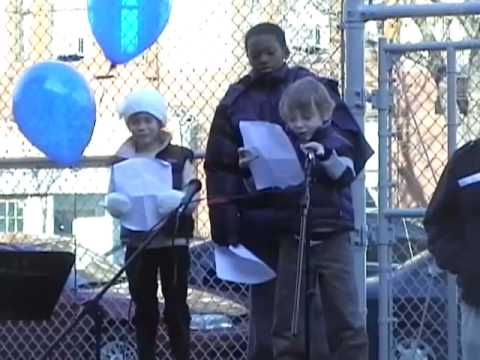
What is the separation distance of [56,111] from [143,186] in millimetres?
917

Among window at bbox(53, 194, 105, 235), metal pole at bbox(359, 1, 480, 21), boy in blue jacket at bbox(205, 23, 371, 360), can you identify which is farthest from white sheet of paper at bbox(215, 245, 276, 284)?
window at bbox(53, 194, 105, 235)

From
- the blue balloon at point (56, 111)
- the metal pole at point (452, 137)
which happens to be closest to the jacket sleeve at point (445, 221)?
the metal pole at point (452, 137)

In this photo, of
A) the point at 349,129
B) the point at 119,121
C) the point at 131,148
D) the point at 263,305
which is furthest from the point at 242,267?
the point at 119,121

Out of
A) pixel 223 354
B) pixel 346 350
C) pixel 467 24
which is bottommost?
pixel 223 354

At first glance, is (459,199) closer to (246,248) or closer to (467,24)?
(246,248)

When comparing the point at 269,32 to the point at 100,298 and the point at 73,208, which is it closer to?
the point at 100,298

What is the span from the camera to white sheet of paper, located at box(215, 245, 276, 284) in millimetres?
5746

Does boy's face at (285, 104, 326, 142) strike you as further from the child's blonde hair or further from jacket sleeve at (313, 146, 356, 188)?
jacket sleeve at (313, 146, 356, 188)

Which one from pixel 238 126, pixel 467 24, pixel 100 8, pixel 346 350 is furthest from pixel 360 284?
pixel 467 24

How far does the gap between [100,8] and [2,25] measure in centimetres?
276

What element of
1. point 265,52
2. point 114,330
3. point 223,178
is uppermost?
point 265,52

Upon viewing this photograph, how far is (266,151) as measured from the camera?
224 inches

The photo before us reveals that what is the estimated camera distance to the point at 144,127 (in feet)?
22.0

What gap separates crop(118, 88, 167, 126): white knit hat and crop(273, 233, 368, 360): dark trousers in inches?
53.5
